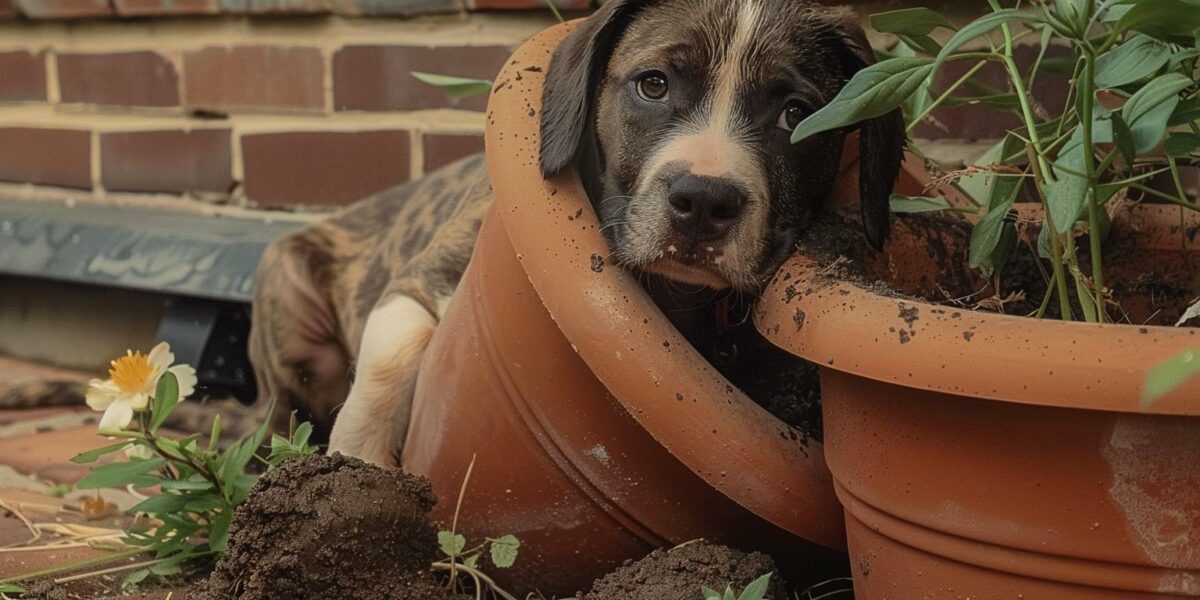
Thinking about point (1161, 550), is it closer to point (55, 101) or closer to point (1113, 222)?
point (1113, 222)

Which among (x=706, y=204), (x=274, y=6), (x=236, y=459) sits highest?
(x=706, y=204)

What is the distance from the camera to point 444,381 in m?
2.09

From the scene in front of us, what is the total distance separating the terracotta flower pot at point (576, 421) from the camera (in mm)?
1666

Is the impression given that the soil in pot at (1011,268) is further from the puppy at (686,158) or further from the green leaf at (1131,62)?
the green leaf at (1131,62)

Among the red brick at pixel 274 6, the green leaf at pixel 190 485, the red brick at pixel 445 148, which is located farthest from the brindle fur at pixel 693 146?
the red brick at pixel 274 6

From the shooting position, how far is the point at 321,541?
173 cm

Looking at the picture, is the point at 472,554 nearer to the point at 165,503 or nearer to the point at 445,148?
the point at 165,503

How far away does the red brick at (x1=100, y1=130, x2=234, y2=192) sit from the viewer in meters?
3.97

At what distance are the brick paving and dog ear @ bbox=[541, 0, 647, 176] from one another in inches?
35.9

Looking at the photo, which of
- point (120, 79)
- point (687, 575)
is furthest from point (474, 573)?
point (120, 79)

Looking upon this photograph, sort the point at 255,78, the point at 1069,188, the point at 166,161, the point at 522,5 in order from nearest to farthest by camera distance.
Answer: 1. the point at 1069,188
2. the point at 522,5
3. the point at 255,78
4. the point at 166,161

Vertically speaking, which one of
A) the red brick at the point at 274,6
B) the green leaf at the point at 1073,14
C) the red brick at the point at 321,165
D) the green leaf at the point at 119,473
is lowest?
the red brick at the point at 321,165

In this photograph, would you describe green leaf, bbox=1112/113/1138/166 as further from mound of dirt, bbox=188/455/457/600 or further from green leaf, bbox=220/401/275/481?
green leaf, bbox=220/401/275/481

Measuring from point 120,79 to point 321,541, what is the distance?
2.89 m
